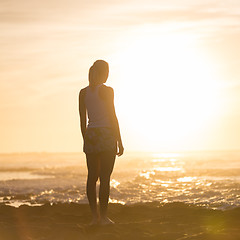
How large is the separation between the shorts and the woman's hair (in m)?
0.70

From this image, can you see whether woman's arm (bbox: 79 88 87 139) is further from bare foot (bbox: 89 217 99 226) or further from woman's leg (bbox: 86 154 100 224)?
bare foot (bbox: 89 217 99 226)

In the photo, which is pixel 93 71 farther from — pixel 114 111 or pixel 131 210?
pixel 131 210

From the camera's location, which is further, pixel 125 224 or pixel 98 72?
pixel 125 224

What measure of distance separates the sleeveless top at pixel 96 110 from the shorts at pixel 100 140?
0.25ft

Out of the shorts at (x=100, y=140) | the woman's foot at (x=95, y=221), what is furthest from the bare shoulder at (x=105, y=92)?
the woman's foot at (x=95, y=221)

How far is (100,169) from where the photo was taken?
6.92m

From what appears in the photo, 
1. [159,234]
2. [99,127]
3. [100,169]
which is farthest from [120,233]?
[99,127]

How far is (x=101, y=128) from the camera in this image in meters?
6.80

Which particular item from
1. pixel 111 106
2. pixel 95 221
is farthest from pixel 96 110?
pixel 95 221

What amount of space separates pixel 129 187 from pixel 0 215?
8600 mm

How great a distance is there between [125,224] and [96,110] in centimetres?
182

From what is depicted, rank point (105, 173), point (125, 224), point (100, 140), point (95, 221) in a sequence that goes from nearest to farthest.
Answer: point (100, 140) < point (105, 173) < point (95, 221) < point (125, 224)

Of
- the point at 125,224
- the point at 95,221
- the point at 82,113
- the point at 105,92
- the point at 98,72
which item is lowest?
the point at 125,224

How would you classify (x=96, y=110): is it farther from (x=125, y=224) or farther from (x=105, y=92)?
(x=125, y=224)
